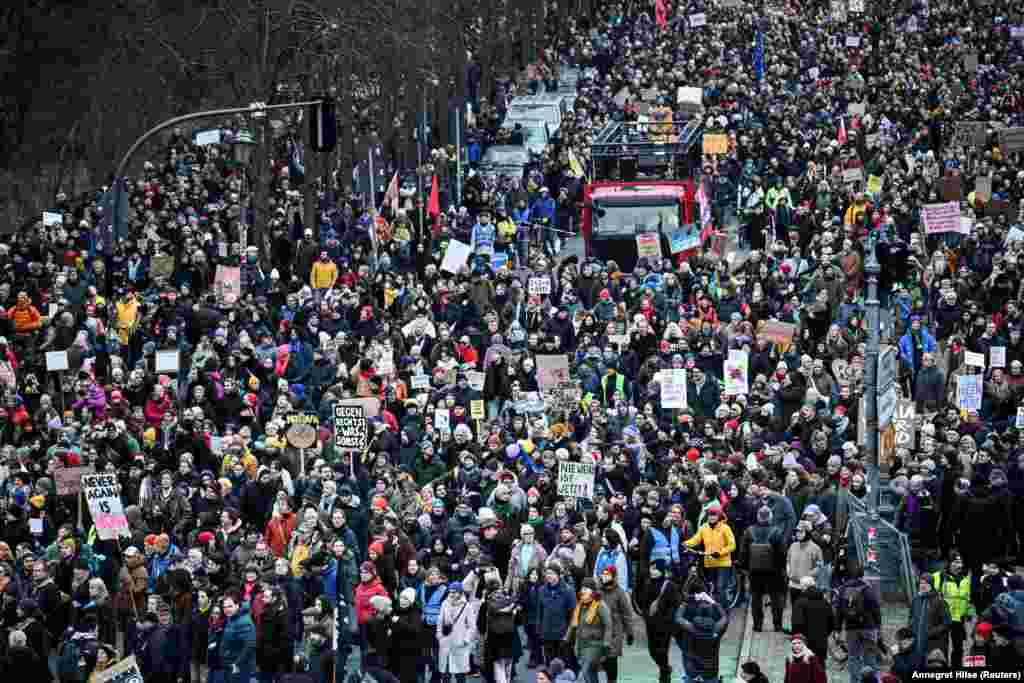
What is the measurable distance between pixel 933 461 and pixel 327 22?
21.7 meters

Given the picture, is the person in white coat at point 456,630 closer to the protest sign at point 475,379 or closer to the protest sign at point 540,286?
the protest sign at point 475,379

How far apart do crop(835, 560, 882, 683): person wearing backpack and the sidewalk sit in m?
1.26

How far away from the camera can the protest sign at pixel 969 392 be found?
2617 centimetres

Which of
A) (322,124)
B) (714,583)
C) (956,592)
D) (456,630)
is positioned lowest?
(714,583)

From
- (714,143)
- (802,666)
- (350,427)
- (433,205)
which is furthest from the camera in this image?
(714,143)

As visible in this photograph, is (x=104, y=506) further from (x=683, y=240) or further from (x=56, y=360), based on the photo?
(x=683, y=240)

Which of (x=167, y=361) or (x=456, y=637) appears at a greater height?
(x=167, y=361)

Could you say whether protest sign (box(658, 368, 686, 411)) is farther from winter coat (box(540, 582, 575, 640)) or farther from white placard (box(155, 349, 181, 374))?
winter coat (box(540, 582, 575, 640))

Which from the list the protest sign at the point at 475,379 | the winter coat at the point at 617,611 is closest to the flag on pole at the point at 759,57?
the protest sign at the point at 475,379

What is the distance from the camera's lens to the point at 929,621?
64.6 ft

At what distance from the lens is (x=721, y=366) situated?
28422 mm

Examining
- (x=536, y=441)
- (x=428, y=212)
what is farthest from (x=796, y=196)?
(x=536, y=441)

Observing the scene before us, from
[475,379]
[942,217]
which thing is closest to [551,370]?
[475,379]

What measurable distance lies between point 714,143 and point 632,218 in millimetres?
3975
